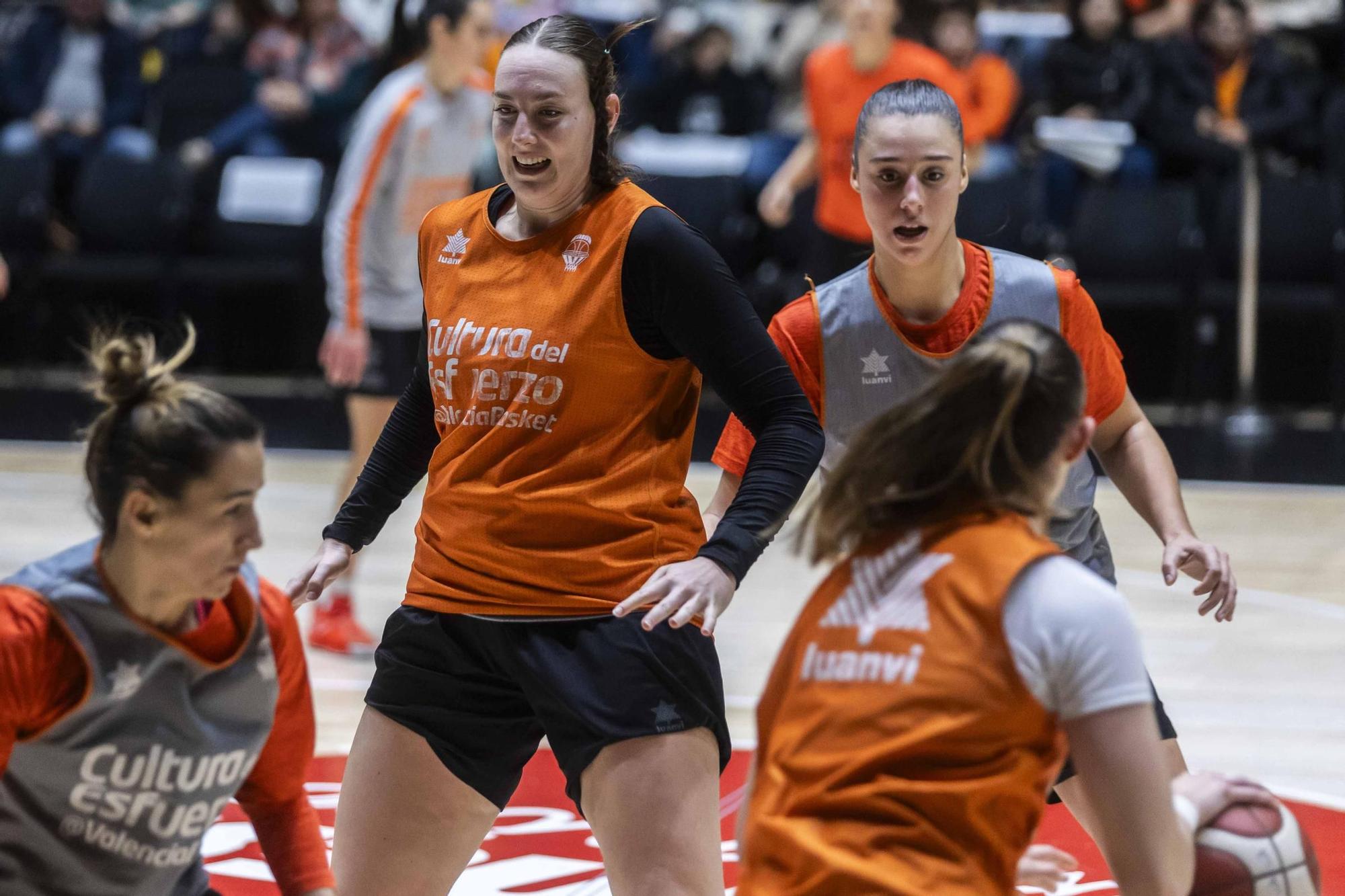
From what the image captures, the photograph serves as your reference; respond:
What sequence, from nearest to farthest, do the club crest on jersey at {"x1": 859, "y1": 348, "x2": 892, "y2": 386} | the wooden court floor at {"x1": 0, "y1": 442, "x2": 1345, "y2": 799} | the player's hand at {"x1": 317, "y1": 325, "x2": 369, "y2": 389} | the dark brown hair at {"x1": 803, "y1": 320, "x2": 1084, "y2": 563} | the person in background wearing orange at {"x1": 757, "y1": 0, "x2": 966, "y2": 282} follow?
the dark brown hair at {"x1": 803, "y1": 320, "x2": 1084, "y2": 563} < the club crest on jersey at {"x1": 859, "y1": 348, "x2": 892, "y2": 386} < the wooden court floor at {"x1": 0, "y1": 442, "x2": 1345, "y2": 799} < the player's hand at {"x1": 317, "y1": 325, "x2": 369, "y2": 389} < the person in background wearing orange at {"x1": 757, "y1": 0, "x2": 966, "y2": 282}

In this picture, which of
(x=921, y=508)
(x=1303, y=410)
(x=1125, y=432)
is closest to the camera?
(x=921, y=508)

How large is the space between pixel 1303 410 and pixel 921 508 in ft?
29.2

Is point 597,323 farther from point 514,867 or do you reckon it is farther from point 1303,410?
point 1303,410

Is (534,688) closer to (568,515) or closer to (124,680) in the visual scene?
A: (568,515)

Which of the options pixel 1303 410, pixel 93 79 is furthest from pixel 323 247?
pixel 1303 410

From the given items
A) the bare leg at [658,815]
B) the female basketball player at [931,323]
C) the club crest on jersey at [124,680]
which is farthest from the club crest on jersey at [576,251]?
the club crest on jersey at [124,680]

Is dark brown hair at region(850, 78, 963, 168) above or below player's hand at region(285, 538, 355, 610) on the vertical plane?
above

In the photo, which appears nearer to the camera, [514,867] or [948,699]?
[948,699]

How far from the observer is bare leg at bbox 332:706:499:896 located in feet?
9.15

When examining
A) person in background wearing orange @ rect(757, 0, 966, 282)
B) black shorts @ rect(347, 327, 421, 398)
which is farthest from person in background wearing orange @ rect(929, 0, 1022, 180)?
black shorts @ rect(347, 327, 421, 398)

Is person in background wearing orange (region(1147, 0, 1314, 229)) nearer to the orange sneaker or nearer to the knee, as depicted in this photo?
the orange sneaker

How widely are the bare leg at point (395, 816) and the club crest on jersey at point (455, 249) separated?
2.24 feet

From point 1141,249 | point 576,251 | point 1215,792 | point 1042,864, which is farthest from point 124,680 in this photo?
point 1141,249

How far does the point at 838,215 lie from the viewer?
753 cm
